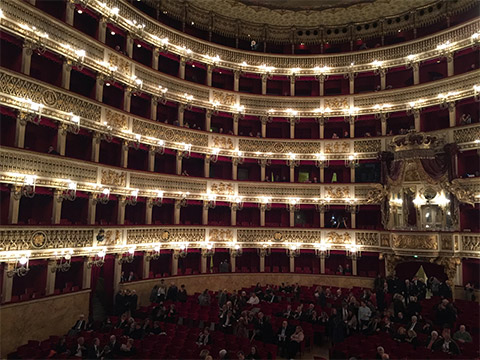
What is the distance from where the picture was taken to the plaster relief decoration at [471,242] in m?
20.7

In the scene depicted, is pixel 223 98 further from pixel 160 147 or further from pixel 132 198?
pixel 132 198

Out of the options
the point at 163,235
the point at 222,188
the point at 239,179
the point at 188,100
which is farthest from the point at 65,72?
the point at 239,179

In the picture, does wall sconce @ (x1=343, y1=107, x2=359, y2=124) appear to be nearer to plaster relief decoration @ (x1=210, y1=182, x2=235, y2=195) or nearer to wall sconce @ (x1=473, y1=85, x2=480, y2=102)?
wall sconce @ (x1=473, y1=85, x2=480, y2=102)

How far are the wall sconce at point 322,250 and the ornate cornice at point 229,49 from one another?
490 inches

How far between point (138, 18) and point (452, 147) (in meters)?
19.7

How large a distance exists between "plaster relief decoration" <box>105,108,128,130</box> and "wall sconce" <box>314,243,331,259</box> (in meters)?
14.5

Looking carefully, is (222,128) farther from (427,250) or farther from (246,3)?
(427,250)

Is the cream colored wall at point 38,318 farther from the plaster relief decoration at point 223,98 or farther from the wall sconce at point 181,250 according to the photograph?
Answer: the plaster relief decoration at point 223,98

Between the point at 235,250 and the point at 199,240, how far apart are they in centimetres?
267

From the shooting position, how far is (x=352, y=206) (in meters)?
26.6

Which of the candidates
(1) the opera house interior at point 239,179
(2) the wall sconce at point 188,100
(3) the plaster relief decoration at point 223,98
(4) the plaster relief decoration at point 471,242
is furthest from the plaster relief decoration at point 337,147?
(2) the wall sconce at point 188,100

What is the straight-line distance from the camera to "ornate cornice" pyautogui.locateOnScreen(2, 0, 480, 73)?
16.8m

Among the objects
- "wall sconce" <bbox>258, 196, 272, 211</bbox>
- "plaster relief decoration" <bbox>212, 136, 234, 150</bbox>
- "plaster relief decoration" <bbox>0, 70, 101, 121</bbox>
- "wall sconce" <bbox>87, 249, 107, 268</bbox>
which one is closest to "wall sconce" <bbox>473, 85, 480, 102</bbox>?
"wall sconce" <bbox>258, 196, 272, 211</bbox>

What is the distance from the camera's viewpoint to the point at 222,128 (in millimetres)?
29094
